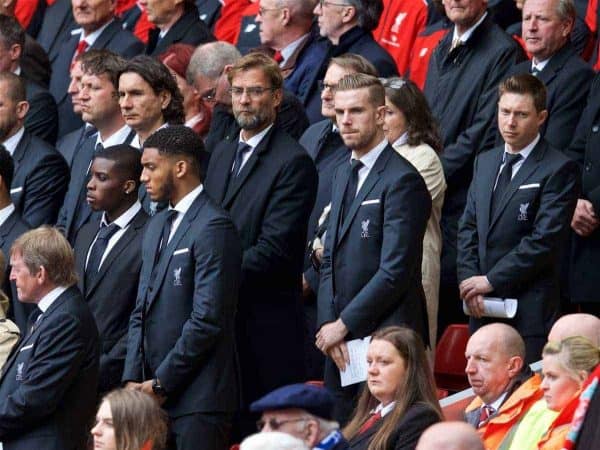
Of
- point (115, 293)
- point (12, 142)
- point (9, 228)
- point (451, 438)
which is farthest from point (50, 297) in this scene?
point (451, 438)

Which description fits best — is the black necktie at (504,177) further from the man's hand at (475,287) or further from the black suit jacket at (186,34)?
the black suit jacket at (186,34)

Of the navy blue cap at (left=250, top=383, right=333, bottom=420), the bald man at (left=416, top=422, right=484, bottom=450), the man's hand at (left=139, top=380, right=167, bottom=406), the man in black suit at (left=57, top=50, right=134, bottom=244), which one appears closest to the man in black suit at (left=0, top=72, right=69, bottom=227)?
the man in black suit at (left=57, top=50, right=134, bottom=244)

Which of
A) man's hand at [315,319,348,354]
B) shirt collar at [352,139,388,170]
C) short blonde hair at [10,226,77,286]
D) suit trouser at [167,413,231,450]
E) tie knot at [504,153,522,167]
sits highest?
shirt collar at [352,139,388,170]

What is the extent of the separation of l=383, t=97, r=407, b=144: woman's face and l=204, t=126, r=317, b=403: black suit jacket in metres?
0.57

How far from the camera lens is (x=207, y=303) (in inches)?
304

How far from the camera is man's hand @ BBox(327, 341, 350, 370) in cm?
788

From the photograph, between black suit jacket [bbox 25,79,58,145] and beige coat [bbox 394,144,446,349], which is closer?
beige coat [bbox 394,144,446,349]

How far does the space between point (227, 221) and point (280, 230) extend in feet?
1.71

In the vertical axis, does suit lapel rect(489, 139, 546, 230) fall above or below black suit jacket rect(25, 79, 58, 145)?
above

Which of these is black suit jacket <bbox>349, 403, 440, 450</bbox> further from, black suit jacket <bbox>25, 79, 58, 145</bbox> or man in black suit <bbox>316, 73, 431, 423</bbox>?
black suit jacket <bbox>25, 79, 58, 145</bbox>

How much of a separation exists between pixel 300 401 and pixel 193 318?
199cm

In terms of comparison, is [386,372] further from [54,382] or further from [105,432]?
[54,382]

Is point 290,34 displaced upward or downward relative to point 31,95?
upward

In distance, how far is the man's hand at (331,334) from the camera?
25.7 ft
